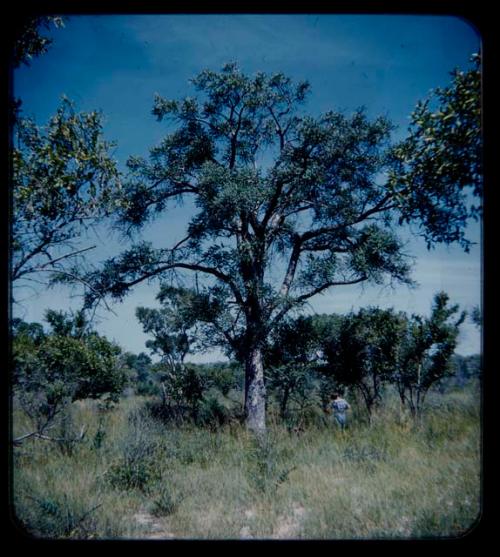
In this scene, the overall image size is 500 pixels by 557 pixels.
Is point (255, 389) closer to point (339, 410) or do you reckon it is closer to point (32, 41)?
point (339, 410)

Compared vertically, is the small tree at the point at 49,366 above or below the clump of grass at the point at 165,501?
above

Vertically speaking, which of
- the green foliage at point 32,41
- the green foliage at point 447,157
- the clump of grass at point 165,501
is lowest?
the clump of grass at point 165,501

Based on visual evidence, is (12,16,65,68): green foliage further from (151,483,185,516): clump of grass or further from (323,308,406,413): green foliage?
(323,308,406,413): green foliage

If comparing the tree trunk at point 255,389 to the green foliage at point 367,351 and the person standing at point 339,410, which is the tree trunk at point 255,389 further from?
the green foliage at point 367,351

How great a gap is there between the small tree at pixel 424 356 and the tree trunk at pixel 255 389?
3333mm

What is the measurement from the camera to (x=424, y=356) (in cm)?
905

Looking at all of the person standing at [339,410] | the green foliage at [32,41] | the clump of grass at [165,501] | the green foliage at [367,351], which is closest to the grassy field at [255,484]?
the clump of grass at [165,501]

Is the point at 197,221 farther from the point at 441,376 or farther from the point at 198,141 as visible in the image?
the point at 441,376

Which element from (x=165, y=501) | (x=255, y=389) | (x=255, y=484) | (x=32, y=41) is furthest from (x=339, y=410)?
(x=32, y=41)

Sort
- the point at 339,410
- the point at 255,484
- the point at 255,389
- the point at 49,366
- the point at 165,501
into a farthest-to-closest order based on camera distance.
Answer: the point at 255,389 < the point at 339,410 < the point at 49,366 < the point at 255,484 < the point at 165,501

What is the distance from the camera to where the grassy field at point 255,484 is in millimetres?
3695

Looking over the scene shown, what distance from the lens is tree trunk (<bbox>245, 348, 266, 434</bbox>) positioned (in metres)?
8.88

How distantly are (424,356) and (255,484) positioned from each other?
6.06 meters

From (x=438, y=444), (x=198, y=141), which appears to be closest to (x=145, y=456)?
(x=438, y=444)
